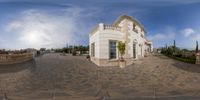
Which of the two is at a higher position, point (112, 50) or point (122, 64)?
point (112, 50)

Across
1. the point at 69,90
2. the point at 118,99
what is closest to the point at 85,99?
the point at 118,99

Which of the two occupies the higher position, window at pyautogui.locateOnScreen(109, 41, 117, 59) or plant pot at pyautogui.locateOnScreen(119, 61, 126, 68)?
window at pyautogui.locateOnScreen(109, 41, 117, 59)

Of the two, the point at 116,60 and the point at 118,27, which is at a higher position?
the point at 118,27

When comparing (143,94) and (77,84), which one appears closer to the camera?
(143,94)

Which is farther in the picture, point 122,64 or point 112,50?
point 112,50

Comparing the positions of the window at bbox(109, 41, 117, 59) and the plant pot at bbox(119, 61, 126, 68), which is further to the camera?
the window at bbox(109, 41, 117, 59)

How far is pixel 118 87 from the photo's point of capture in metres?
11.0

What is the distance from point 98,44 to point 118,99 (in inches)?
561

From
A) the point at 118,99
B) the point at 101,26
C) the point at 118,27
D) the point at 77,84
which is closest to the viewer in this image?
the point at 118,99

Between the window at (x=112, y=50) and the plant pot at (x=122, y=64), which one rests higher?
the window at (x=112, y=50)

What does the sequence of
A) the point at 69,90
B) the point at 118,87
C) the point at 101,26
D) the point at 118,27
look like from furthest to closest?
the point at 118,27 < the point at 101,26 < the point at 118,87 < the point at 69,90

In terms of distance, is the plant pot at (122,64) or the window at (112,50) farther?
the window at (112,50)

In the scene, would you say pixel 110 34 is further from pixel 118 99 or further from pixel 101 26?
pixel 118 99

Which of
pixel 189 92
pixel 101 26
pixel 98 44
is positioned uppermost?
pixel 101 26
